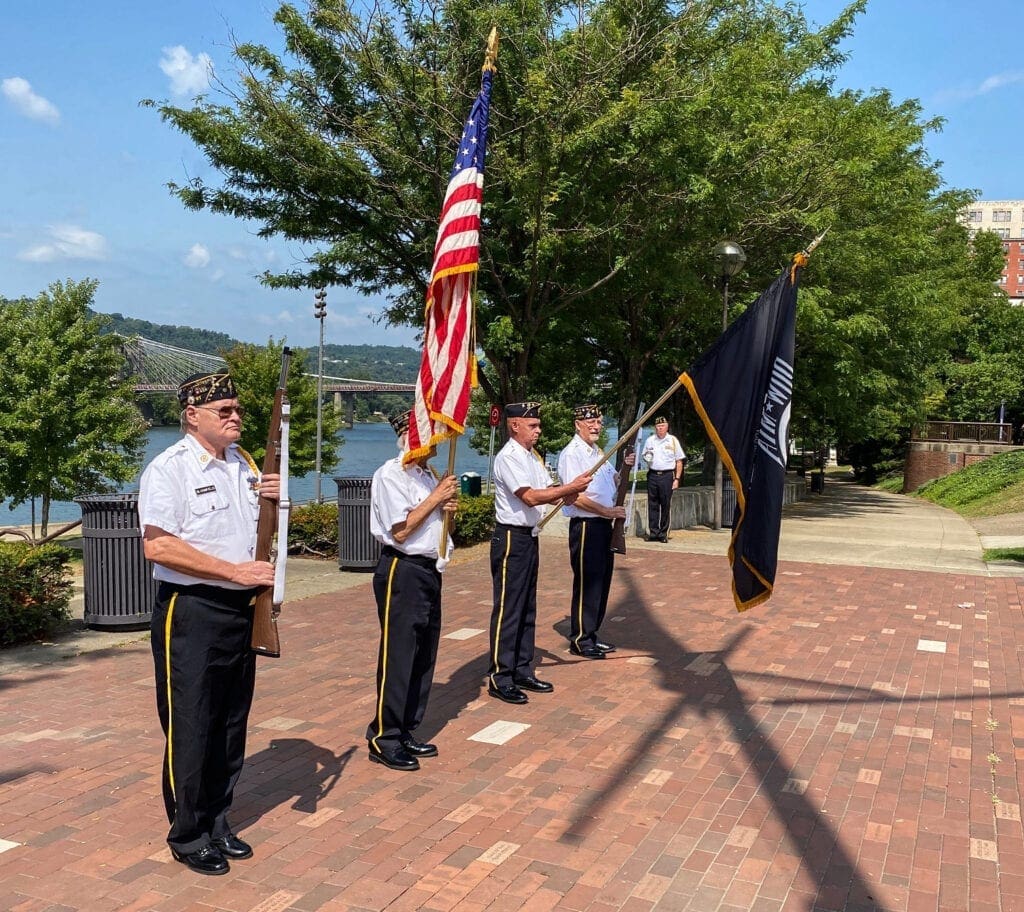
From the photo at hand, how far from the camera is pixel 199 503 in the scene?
3637mm

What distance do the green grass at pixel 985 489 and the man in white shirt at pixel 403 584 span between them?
20.3 metres

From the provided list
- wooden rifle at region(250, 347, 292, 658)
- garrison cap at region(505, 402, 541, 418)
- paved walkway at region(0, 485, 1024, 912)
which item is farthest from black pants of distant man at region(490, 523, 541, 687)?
wooden rifle at region(250, 347, 292, 658)

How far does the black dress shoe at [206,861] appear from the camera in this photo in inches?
146

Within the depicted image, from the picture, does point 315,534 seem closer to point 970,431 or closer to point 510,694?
point 510,694

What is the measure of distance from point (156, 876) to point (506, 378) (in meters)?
11.9

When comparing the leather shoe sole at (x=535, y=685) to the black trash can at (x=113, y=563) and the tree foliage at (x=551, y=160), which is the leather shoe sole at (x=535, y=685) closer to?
the black trash can at (x=113, y=563)

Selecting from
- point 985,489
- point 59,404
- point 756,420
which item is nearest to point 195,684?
point 756,420

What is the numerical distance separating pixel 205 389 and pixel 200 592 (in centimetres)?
81

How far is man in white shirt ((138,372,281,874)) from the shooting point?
11.8 feet

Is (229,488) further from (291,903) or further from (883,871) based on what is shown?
(883,871)

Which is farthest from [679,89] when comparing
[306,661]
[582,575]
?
[306,661]

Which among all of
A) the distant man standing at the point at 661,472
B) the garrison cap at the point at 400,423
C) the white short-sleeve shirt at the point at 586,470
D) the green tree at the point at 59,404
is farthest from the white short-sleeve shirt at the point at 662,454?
the green tree at the point at 59,404

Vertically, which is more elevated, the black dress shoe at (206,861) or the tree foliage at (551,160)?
the tree foliage at (551,160)

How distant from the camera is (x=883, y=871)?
3.83 m
